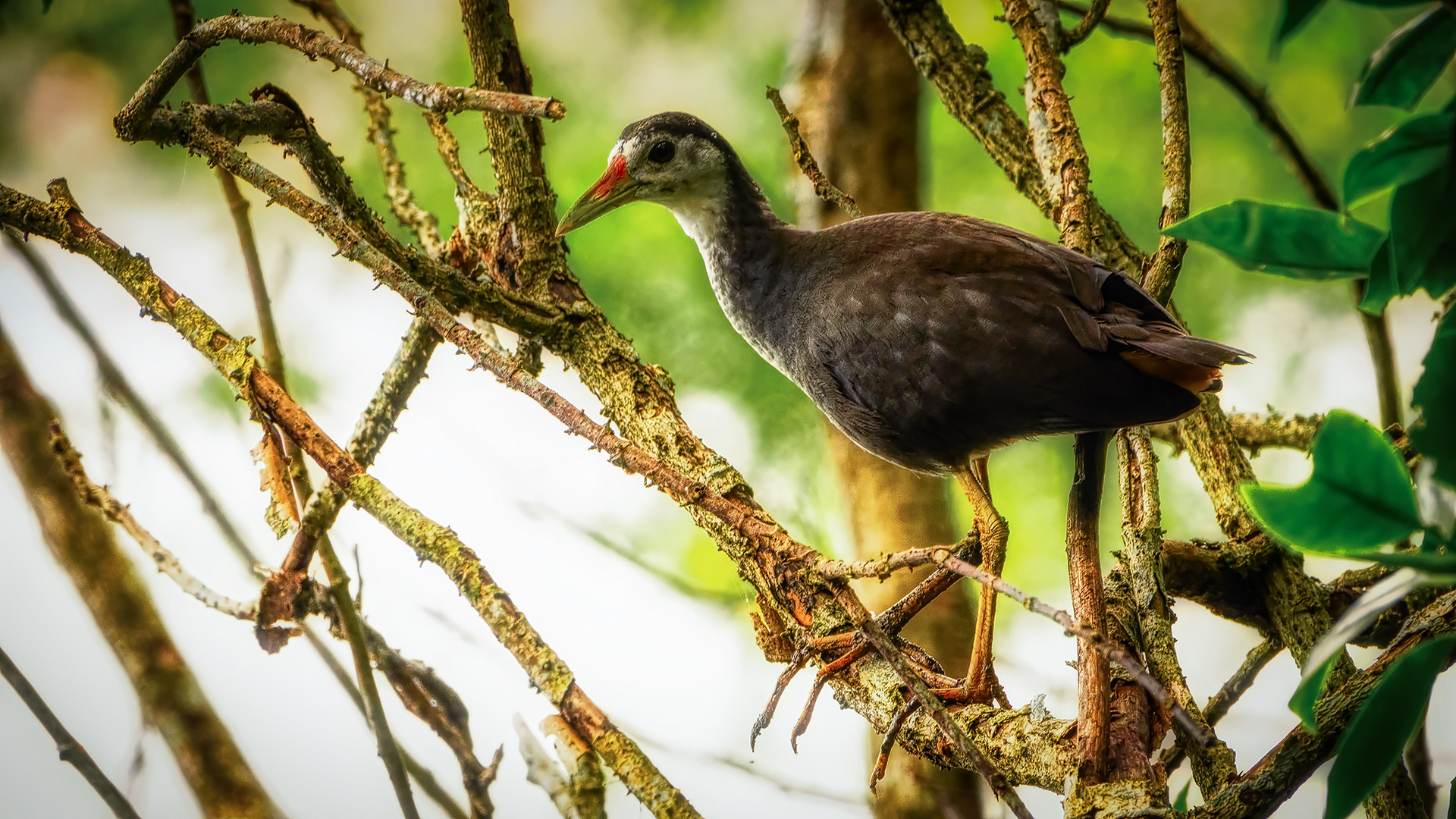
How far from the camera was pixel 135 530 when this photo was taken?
1.31m

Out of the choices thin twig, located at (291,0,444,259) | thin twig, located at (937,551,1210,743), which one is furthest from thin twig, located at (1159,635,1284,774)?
thin twig, located at (291,0,444,259)

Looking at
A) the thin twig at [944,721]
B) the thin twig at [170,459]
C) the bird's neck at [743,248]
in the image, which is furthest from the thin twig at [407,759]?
the bird's neck at [743,248]

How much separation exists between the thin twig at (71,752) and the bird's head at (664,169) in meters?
0.97

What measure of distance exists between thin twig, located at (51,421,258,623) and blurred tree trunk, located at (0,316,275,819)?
5.4 inches

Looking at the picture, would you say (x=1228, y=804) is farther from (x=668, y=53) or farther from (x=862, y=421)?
(x=668, y=53)

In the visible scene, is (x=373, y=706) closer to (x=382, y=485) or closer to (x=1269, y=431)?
(x=382, y=485)

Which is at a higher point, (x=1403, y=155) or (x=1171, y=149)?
(x=1171, y=149)

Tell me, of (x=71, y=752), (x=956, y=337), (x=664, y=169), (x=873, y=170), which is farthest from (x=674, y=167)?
(x=71, y=752)

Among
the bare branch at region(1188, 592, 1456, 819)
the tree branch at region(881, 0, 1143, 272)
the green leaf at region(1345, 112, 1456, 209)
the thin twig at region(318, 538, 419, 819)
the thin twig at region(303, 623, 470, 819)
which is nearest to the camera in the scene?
the green leaf at region(1345, 112, 1456, 209)

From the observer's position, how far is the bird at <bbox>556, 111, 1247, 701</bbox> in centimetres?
119

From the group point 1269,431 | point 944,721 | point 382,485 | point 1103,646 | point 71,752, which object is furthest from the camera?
point 1269,431

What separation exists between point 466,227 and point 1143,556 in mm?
1247

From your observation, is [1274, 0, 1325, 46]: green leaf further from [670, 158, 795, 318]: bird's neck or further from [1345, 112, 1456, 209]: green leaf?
[670, 158, 795, 318]: bird's neck

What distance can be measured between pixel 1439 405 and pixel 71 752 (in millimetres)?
1322
